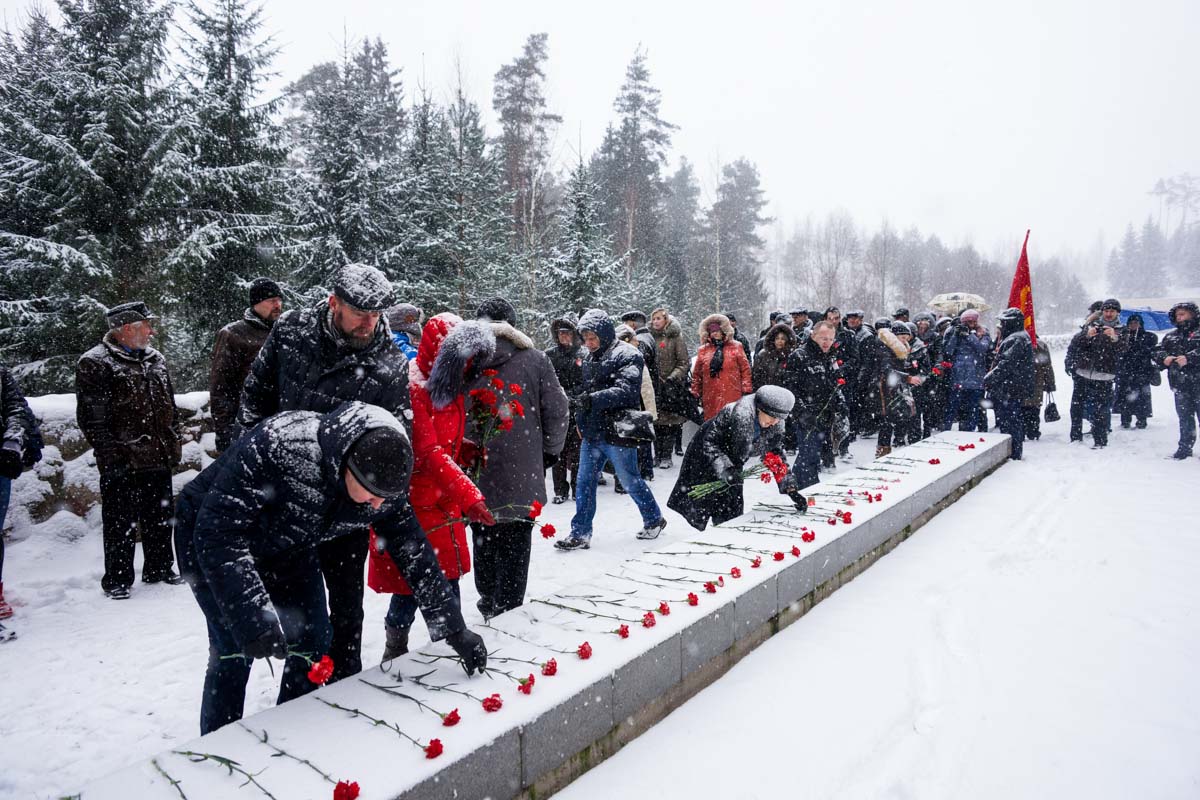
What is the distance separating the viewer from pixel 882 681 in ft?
11.0

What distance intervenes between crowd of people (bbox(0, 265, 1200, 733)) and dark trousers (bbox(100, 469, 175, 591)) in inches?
0.6

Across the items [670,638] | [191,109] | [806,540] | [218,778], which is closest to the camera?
[218,778]

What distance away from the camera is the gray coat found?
359cm

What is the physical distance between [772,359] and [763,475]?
369cm

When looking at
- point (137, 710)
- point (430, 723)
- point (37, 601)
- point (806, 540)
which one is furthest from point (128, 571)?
point (806, 540)

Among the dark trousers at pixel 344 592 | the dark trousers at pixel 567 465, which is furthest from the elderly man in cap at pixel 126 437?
the dark trousers at pixel 567 465

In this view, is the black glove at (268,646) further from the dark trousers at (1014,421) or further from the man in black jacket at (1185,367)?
the man in black jacket at (1185,367)

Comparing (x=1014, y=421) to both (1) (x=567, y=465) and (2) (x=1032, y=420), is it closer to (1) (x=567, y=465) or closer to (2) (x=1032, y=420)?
(2) (x=1032, y=420)

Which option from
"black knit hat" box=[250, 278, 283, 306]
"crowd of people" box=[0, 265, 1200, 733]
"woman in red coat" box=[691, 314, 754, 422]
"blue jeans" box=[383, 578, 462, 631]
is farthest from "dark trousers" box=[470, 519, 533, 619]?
"woman in red coat" box=[691, 314, 754, 422]

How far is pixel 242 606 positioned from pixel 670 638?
5.80ft

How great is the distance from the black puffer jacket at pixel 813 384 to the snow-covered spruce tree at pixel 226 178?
29.2 feet

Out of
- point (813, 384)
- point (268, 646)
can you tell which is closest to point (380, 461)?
point (268, 646)

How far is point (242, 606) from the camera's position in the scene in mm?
2016

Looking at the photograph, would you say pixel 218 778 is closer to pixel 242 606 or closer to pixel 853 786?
pixel 242 606
